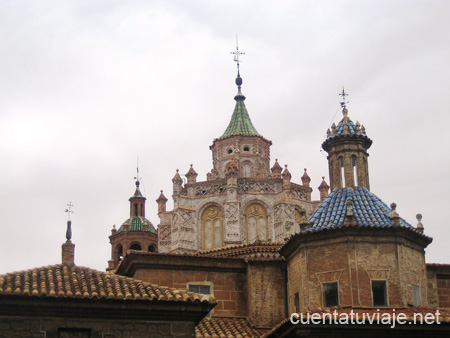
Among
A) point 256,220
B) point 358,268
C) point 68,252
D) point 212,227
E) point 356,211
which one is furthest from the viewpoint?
point 256,220

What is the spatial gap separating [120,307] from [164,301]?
1.27m

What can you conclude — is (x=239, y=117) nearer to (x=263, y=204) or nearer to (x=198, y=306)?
(x=263, y=204)

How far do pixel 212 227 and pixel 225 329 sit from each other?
114ft

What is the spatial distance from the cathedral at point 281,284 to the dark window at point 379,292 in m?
0.04

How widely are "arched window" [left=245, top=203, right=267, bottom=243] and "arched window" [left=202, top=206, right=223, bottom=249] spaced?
225cm

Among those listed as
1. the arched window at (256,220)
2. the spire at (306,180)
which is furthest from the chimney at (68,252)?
the spire at (306,180)

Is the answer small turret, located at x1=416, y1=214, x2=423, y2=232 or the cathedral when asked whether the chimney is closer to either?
the cathedral

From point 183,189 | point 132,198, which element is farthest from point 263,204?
point 132,198

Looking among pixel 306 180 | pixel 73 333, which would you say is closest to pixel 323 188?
pixel 306 180

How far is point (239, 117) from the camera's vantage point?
71.0m

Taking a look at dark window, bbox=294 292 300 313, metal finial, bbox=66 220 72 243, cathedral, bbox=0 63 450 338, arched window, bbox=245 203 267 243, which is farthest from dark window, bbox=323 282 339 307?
arched window, bbox=245 203 267 243

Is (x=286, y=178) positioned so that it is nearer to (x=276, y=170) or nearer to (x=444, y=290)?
(x=276, y=170)

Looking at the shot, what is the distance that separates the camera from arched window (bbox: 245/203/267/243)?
63.5 m

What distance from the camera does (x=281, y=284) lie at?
31.3 metres
